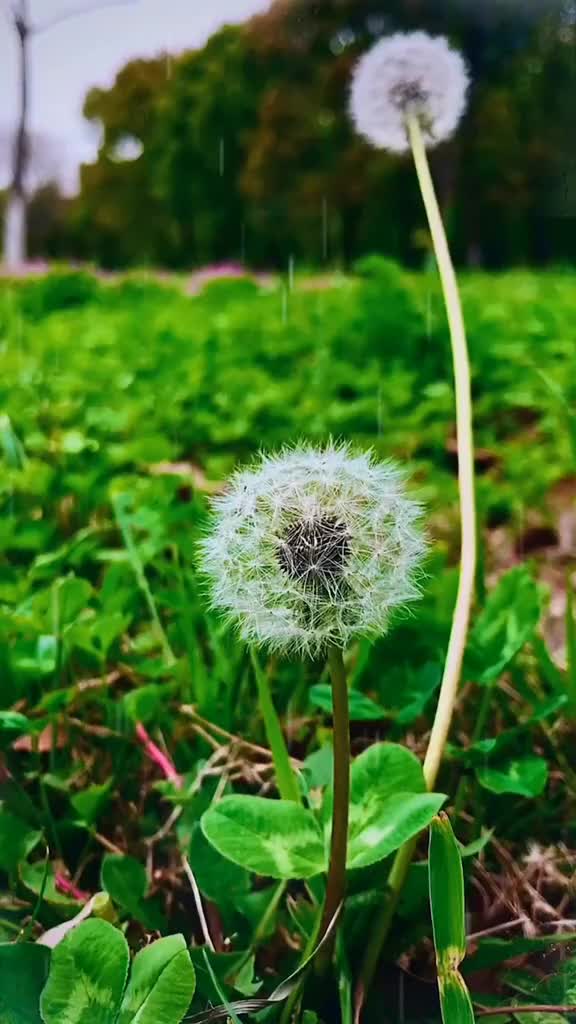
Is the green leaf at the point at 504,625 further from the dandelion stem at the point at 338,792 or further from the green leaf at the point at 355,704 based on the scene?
the dandelion stem at the point at 338,792

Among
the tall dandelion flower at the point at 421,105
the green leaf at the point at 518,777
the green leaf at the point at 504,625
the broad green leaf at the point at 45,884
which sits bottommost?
the broad green leaf at the point at 45,884

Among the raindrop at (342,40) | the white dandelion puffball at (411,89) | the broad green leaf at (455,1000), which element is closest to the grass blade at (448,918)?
the broad green leaf at (455,1000)

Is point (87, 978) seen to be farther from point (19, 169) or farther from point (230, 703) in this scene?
point (19, 169)

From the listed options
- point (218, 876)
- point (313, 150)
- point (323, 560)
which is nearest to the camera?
point (323, 560)

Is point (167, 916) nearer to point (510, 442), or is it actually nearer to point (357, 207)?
point (510, 442)

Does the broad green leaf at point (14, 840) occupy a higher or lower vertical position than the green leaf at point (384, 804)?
lower

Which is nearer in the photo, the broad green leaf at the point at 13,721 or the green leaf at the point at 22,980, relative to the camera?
the green leaf at the point at 22,980

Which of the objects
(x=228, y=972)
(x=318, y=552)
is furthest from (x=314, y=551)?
(x=228, y=972)

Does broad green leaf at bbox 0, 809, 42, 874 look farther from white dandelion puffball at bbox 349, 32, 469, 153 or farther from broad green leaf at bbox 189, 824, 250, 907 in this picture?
white dandelion puffball at bbox 349, 32, 469, 153
